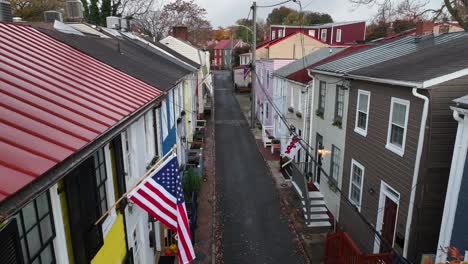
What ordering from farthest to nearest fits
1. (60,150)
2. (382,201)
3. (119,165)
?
(382,201) → (119,165) → (60,150)

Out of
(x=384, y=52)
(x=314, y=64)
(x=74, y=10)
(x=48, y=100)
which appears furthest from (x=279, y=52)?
(x=48, y=100)

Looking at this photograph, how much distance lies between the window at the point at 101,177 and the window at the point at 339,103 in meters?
10.2

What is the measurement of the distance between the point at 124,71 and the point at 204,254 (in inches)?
302

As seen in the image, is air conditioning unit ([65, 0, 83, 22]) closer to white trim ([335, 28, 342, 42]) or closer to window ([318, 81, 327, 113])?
window ([318, 81, 327, 113])

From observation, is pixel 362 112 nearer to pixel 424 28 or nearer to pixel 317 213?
pixel 317 213

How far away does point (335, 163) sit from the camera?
1480 centimetres

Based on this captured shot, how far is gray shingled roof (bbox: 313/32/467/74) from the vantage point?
12.9m

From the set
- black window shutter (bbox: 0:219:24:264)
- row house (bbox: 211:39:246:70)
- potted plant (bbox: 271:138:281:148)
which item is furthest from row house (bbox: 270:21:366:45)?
black window shutter (bbox: 0:219:24:264)

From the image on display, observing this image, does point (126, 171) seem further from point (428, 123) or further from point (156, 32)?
point (156, 32)

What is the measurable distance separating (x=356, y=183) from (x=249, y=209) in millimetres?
5648

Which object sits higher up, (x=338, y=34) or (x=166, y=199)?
(x=338, y=34)

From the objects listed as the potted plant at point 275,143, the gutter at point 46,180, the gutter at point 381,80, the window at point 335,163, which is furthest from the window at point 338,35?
the gutter at point 46,180

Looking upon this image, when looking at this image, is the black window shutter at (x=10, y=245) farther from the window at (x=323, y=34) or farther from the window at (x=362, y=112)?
the window at (x=323, y=34)

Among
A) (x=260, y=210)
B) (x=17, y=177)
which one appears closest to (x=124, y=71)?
(x=17, y=177)
